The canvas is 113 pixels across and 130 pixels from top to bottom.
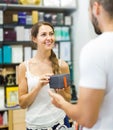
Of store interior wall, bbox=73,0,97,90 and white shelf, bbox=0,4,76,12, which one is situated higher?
white shelf, bbox=0,4,76,12

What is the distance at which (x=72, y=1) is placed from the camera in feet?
12.5

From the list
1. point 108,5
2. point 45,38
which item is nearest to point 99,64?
point 108,5

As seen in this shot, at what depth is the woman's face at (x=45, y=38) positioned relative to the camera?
202 centimetres

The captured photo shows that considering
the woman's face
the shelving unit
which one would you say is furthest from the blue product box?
the woman's face

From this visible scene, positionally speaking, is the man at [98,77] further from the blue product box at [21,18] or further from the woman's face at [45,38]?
the blue product box at [21,18]

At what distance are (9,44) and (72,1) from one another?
107 cm

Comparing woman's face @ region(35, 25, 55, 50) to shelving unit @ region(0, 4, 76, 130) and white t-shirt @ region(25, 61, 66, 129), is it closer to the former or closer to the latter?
white t-shirt @ region(25, 61, 66, 129)

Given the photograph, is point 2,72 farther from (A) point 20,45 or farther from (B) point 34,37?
(B) point 34,37

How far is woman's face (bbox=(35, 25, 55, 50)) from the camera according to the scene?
2.02m

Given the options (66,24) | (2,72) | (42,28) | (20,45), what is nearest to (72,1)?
(66,24)

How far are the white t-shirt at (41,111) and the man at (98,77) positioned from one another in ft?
2.55

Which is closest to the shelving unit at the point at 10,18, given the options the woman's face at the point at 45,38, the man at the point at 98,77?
the woman's face at the point at 45,38

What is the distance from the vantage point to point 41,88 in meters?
1.84

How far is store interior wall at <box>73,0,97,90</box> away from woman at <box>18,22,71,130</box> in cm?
170
